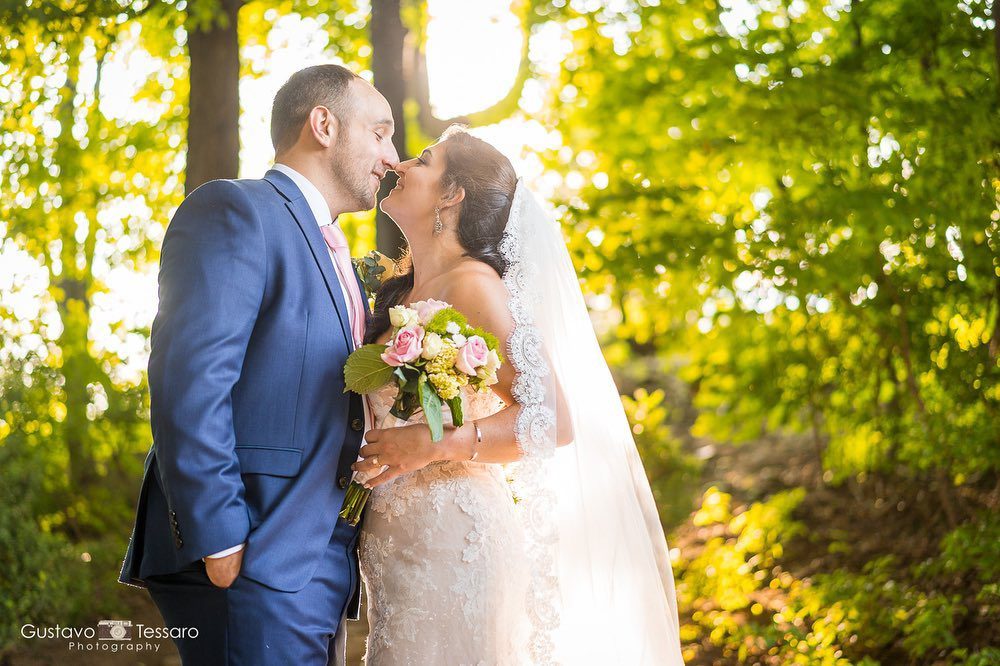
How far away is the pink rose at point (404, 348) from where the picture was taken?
2.38 meters

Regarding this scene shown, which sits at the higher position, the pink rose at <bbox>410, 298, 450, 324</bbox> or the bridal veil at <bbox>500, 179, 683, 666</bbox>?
the pink rose at <bbox>410, 298, 450, 324</bbox>

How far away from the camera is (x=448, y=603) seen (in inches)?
103

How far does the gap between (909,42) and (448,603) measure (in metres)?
4.12

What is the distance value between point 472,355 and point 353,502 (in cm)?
59

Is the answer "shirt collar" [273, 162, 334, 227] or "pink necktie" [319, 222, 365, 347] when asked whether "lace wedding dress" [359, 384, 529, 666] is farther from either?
"shirt collar" [273, 162, 334, 227]

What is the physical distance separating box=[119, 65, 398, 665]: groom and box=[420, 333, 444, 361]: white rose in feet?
1.00

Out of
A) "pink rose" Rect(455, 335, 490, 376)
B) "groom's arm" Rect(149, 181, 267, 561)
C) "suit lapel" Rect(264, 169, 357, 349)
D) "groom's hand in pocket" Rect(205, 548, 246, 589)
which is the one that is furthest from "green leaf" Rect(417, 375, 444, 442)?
"groom's hand in pocket" Rect(205, 548, 246, 589)

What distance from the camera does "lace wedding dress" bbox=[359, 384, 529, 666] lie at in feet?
8.59

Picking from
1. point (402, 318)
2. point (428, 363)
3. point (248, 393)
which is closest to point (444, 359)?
point (428, 363)

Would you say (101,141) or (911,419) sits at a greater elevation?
(101,141)

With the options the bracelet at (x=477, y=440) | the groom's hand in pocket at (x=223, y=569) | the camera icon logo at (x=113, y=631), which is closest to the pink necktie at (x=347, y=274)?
the bracelet at (x=477, y=440)

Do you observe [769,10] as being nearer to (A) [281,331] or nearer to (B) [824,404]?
(B) [824,404]

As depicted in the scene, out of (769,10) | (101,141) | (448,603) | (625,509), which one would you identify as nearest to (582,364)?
(625,509)

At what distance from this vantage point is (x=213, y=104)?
15.7 ft
